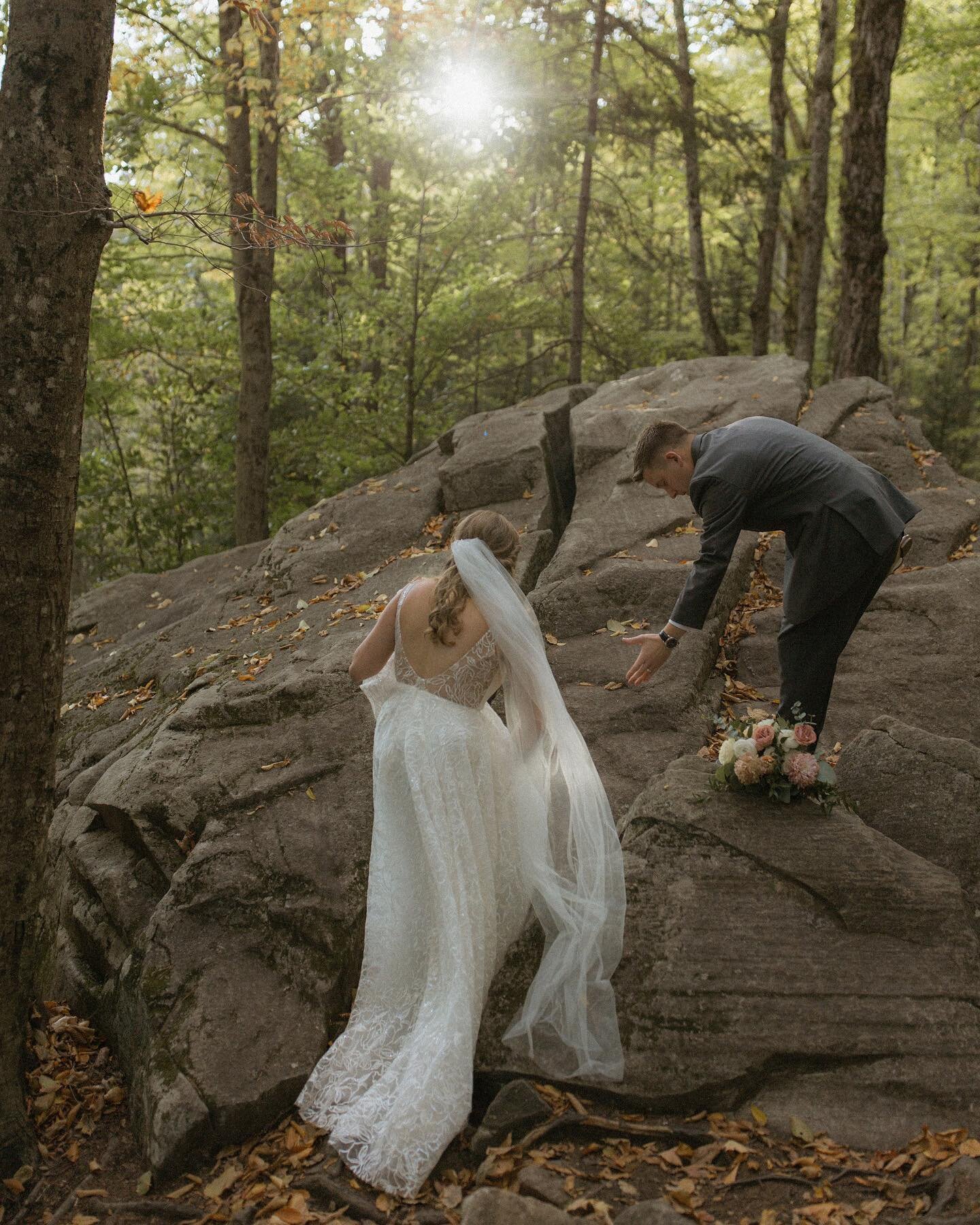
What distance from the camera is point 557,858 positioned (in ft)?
15.6

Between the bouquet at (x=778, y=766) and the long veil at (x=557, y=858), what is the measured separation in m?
0.65

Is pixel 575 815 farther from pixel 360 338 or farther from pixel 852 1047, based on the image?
pixel 360 338

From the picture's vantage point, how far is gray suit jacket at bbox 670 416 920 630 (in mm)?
5391

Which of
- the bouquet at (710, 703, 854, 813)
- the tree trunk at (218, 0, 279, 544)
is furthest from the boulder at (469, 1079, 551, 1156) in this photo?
the tree trunk at (218, 0, 279, 544)

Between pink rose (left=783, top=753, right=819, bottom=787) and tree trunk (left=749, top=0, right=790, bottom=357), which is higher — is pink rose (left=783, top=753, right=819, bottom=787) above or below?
below

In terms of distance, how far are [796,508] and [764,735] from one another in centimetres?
146

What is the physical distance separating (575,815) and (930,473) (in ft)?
22.1

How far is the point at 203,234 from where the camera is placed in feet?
14.6

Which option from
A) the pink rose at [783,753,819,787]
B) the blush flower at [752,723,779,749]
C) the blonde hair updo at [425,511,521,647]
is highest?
the blonde hair updo at [425,511,521,647]

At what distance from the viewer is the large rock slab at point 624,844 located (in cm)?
425

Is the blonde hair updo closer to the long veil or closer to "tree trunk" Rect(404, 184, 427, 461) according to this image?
the long veil

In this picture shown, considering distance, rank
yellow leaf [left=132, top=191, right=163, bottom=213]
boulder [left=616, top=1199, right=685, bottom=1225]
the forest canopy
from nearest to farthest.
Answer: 1. boulder [left=616, top=1199, right=685, bottom=1225]
2. yellow leaf [left=132, top=191, right=163, bottom=213]
3. the forest canopy

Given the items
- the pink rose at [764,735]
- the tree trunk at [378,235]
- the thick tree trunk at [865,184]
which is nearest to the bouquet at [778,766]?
the pink rose at [764,735]

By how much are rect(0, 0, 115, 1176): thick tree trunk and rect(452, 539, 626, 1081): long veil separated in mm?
1875
